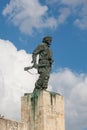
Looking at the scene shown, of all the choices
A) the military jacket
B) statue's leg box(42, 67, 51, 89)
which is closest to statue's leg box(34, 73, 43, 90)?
statue's leg box(42, 67, 51, 89)

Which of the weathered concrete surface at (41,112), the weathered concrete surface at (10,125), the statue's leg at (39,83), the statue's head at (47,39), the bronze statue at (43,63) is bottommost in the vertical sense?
the weathered concrete surface at (10,125)

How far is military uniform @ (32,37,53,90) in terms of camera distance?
56.3 ft

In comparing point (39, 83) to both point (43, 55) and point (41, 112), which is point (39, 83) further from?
point (41, 112)

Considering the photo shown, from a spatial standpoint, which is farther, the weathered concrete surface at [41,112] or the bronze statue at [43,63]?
the bronze statue at [43,63]

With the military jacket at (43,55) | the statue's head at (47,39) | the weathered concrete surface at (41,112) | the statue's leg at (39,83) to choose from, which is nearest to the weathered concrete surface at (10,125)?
the weathered concrete surface at (41,112)

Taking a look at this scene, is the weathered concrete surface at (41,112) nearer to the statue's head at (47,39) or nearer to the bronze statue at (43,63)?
the bronze statue at (43,63)

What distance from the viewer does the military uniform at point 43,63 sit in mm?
17147

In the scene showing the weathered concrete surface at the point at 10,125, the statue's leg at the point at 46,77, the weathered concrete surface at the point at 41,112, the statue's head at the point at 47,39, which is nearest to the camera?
the weathered concrete surface at the point at 10,125

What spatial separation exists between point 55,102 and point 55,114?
55 centimetres

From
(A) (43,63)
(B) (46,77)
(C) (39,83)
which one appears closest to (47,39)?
(A) (43,63)

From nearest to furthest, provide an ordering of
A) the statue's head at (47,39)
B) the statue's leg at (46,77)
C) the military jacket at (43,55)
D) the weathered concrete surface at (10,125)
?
the weathered concrete surface at (10,125)
the statue's leg at (46,77)
the military jacket at (43,55)
the statue's head at (47,39)

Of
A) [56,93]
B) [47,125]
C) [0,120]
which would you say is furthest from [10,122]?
[56,93]

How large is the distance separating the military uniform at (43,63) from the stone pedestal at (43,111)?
1.88 feet

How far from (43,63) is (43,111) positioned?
7.75ft
